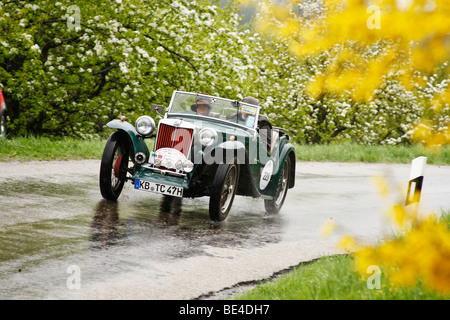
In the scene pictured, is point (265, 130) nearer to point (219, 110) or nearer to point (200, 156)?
point (219, 110)

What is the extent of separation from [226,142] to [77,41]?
12.9 meters

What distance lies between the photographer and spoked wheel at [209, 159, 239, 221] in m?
7.77

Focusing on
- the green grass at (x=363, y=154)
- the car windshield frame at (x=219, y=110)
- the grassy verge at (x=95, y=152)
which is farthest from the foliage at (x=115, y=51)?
the car windshield frame at (x=219, y=110)

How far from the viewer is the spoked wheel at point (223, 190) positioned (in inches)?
306

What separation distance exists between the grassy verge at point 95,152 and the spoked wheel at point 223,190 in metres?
2.35

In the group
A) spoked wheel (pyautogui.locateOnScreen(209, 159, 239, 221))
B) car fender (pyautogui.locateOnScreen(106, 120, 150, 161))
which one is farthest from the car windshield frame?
spoked wheel (pyautogui.locateOnScreen(209, 159, 239, 221))

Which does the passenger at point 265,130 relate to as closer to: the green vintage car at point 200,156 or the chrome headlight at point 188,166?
the green vintage car at point 200,156

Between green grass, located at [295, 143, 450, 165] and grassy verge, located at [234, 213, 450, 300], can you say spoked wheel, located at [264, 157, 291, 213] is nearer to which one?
grassy verge, located at [234, 213, 450, 300]

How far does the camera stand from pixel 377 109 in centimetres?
3159

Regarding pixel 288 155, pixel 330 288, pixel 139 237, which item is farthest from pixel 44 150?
pixel 330 288

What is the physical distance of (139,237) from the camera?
262 inches

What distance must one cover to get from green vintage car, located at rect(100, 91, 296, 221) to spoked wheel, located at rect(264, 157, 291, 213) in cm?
3

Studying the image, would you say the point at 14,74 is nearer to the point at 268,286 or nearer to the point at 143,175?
the point at 143,175
